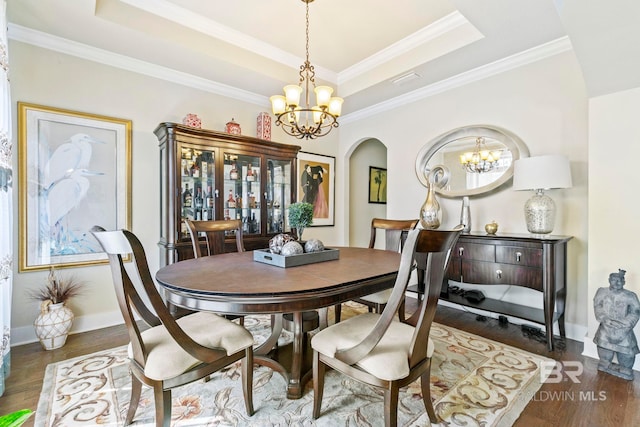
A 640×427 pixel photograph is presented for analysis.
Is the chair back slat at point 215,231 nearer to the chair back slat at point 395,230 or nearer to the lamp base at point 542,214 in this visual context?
the chair back slat at point 395,230

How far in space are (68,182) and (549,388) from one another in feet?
12.9

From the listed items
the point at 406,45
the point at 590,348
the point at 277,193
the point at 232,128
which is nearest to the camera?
the point at 590,348

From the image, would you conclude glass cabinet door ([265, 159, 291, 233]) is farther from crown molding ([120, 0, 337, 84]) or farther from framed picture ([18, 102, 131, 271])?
framed picture ([18, 102, 131, 271])

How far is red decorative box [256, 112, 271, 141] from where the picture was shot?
3650 mm

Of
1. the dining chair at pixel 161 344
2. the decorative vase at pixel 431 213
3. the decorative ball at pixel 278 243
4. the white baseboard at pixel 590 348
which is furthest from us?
the decorative vase at pixel 431 213

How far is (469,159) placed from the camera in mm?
3174

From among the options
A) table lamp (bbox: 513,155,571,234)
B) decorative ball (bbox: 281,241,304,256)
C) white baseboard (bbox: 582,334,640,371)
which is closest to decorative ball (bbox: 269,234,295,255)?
decorative ball (bbox: 281,241,304,256)

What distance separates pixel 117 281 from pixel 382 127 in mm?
3549

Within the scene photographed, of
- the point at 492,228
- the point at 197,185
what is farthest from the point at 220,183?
the point at 492,228

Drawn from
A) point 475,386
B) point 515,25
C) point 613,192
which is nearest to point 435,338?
point 475,386

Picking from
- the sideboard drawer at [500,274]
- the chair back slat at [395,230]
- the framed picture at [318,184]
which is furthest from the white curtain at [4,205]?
the sideboard drawer at [500,274]

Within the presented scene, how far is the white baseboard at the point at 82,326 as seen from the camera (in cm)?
240

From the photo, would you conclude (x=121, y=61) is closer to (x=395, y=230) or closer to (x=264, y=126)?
(x=264, y=126)

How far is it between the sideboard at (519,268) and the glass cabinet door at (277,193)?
1976 millimetres
